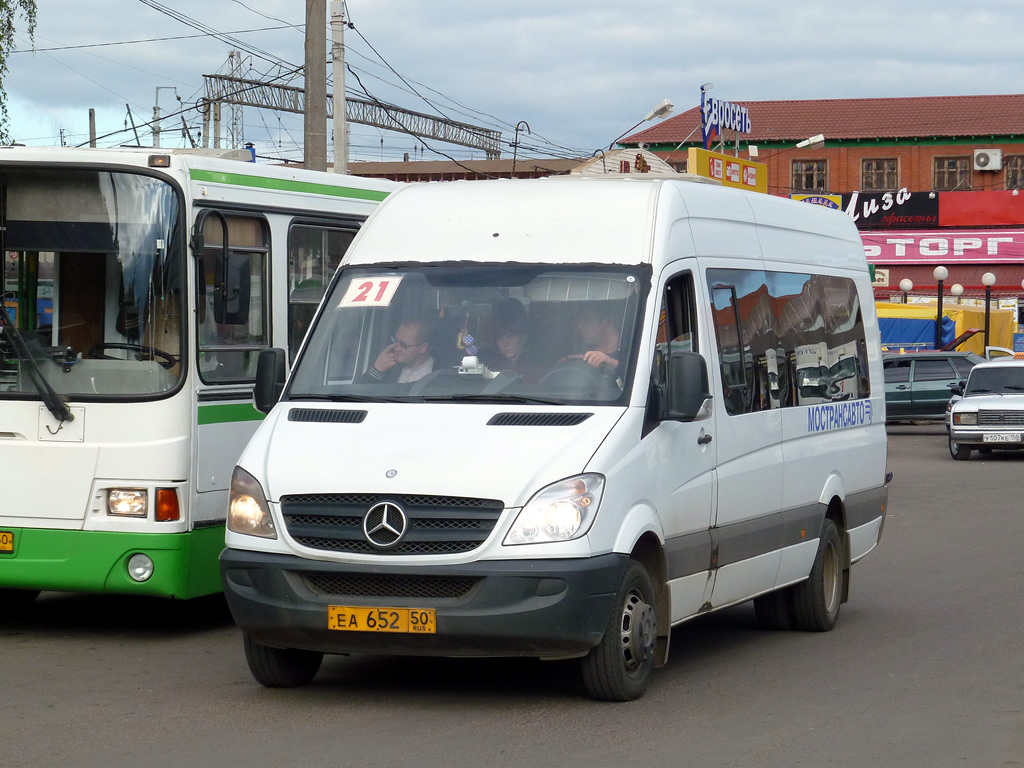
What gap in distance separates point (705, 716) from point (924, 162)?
65.1 metres

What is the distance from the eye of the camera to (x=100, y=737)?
673 centimetres

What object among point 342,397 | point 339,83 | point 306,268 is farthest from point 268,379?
point 339,83

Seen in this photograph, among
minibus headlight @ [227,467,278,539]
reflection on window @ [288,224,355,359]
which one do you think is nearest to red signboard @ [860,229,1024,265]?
reflection on window @ [288,224,355,359]

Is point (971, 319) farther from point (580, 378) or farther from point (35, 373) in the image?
point (580, 378)

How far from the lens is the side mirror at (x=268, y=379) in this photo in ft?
26.5

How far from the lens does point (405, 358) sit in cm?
782

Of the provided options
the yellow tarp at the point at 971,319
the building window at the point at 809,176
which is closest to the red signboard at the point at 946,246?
the yellow tarp at the point at 971,319

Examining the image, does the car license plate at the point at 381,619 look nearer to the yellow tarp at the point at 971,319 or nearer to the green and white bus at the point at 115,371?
the green and white bus at the point at 115,371

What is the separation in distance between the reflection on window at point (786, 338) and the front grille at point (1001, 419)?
53.6 ft

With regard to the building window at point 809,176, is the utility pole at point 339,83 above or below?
below

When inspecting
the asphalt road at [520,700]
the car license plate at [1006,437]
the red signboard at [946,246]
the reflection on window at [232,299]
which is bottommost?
the asphalt road at [520,700]

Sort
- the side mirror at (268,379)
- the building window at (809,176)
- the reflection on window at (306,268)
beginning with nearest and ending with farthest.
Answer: the side mirror at (268,379), the reflection on window at (306,268), the building window at (809,176)

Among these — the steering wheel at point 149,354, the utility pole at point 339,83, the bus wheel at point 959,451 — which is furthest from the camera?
the bus wheel at point 959,451

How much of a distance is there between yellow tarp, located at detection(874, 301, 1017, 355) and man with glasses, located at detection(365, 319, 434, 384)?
41.1 meters
